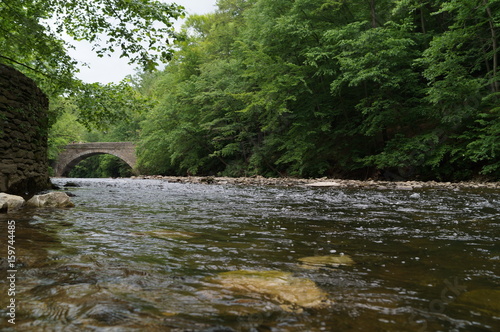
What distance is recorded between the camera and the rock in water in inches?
213

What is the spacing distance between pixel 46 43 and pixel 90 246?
7092mm

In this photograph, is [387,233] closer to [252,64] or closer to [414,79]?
[414,79]

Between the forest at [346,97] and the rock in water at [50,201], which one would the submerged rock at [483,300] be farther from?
the forest at [346,97]

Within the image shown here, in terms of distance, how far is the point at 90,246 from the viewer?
2.75 meters

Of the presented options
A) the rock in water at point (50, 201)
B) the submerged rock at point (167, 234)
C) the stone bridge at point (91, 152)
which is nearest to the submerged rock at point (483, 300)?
the submerged rock at point (167, 234)

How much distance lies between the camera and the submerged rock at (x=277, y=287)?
1624 millimetres

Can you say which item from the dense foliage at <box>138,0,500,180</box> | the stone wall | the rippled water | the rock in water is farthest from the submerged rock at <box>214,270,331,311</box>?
the dense foliage at <box>138,0,500,180</box>

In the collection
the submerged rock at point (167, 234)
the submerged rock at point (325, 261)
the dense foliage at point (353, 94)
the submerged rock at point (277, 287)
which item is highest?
the dense foliage at point (353, 94)

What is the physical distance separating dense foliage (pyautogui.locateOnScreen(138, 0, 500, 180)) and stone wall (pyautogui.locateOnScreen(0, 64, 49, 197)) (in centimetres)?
296

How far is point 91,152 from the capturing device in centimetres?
4291

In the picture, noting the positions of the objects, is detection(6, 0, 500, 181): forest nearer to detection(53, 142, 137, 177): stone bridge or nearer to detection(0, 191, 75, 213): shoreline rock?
detection(0, 191, 75, 213): shoreline rock

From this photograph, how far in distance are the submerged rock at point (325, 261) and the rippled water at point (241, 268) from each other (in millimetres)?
86

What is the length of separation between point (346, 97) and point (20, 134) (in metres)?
15.9

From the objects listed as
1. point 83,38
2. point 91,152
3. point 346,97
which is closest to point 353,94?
point 346,97
